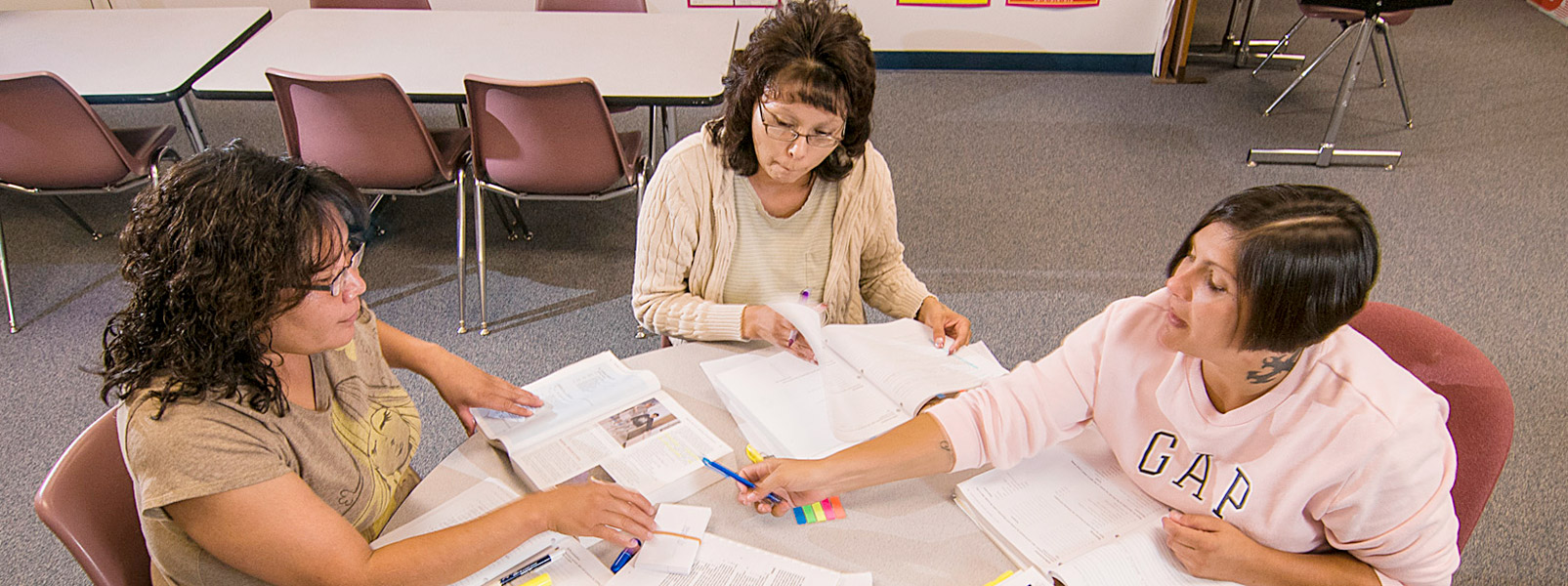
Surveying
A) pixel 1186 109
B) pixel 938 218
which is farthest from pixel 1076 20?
pixel 938 218

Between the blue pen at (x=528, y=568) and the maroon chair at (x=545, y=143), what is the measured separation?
166 centimetres

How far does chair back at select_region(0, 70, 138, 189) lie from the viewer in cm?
262

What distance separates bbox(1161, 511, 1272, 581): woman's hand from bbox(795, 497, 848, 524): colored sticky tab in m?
0.45

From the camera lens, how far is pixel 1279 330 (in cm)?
102

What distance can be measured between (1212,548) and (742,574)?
1.97 feet

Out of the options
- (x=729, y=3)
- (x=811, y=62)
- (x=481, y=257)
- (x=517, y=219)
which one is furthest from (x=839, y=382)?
(x=729, y=3)

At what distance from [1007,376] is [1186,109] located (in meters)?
3.66

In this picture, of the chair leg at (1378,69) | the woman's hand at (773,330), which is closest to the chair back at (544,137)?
the woman's hand at (773,330)

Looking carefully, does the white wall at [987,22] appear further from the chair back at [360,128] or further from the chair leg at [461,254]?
the chair back at [360,128]

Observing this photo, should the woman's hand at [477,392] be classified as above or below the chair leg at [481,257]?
above

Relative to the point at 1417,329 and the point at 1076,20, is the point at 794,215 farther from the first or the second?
the point at 1076,20

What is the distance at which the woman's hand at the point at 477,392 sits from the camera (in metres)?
1.42

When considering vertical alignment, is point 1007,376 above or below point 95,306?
above

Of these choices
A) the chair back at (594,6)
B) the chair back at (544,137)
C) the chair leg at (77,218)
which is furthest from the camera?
the chair back at (594,6)
